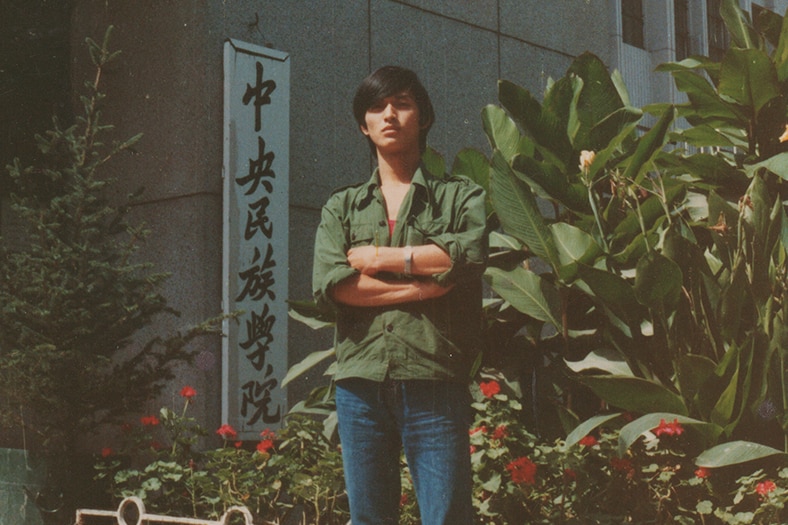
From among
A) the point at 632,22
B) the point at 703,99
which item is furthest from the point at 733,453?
the point at 632,22

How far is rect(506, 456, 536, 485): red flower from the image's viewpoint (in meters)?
3.60

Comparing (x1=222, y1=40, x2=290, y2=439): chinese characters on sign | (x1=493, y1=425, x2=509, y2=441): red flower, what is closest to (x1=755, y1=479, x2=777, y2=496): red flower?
(x1=493, y1=425, x2=509, y2=441): red flower

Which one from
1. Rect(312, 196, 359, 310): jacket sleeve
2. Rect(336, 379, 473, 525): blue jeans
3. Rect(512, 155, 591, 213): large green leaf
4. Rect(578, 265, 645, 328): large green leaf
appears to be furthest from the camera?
Rect(512, 155, 591, 213): large green leaf

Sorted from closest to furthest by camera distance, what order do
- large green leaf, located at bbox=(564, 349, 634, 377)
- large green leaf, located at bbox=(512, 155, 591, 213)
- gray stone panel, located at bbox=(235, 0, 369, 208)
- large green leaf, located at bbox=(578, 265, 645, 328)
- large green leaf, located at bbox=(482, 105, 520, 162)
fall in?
large green leaf, located at bbox=(578, 265, 645, 328)
large green leaf, located at bbox=(564, 349, 634, 377)
large green leaf, located at bbox=(512, 155, 591, 213)
large green leaf, located at bbox=(482, 105, 520, 162)
gray stone panel, located at bbox=(235, 0, 369, 208)

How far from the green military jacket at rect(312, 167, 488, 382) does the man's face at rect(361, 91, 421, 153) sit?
0.09 m

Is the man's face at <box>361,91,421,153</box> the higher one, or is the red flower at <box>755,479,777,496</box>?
the man's face at <box>361,91,421,153</box>

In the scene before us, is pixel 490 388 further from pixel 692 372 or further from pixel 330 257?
pixel 330 257

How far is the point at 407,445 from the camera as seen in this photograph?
2525 mm

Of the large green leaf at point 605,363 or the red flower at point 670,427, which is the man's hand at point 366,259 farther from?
the large green leaf at point 605,363

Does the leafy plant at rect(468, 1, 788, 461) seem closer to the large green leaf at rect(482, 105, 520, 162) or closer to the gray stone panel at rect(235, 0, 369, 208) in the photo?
the large green leaf at rect(482, 105, 520, 162)

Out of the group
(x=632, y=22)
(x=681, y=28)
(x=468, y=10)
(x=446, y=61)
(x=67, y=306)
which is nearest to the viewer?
(x=67, y=306)

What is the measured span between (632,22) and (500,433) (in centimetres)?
717

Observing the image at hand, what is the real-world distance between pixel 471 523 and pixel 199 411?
3.32m

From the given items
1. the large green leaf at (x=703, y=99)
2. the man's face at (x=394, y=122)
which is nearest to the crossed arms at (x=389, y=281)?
the man's face at (x=394, y=122)
